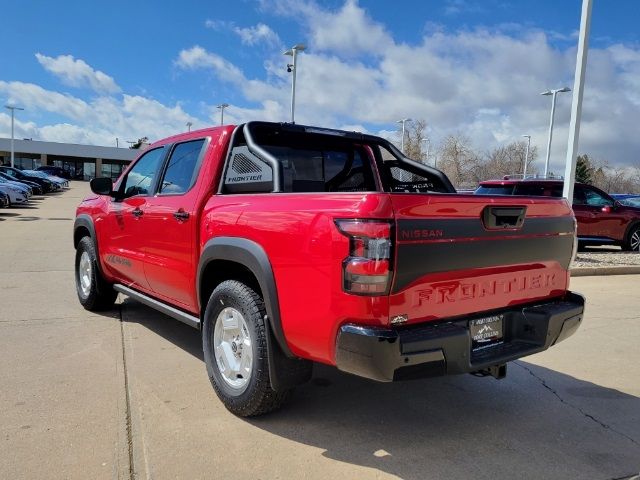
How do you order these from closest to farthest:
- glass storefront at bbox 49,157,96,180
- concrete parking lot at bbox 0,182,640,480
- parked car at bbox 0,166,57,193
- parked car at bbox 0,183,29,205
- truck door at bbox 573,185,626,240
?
concrete parking lot at bbox 0,182,640,480
truck door at bbox 573,185,626,240
parked car at bbox 0,183,29,205
parked car at bbox 0,166,57,193
glass storefront at bbox 49,157,96,180

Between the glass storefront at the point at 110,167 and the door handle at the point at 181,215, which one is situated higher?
the glass storefront at the point at 110,167

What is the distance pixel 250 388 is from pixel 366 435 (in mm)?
780

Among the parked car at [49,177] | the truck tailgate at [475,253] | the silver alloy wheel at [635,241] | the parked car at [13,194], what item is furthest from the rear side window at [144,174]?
the parked car at [49,177]

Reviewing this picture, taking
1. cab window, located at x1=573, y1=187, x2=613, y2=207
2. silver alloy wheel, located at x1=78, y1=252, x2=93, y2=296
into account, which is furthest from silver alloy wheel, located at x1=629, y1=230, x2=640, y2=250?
silver alloy wheel, located at x1=78, y1=252, x2=93, y2=296

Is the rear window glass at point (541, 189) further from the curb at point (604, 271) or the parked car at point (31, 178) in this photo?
the parked car at point (31, 178)

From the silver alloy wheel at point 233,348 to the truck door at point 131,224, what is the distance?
1.44m

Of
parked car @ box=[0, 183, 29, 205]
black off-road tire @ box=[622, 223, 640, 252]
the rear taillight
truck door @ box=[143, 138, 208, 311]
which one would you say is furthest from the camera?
parked car @ box=[0, 183, 29, 205]

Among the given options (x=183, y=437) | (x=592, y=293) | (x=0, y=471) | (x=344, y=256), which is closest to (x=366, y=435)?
(x=183, y=437)

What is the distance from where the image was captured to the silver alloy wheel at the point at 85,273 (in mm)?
5999

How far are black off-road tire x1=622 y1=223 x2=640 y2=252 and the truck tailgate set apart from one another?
10303 mm

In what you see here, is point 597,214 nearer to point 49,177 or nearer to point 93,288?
point 93,288

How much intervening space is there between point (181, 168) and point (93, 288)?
2243 mm

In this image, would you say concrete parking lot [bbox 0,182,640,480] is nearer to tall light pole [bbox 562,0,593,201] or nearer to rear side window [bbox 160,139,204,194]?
rear side window [bbox 160,139,204,194]

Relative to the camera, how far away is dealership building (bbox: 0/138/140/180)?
212 feet
